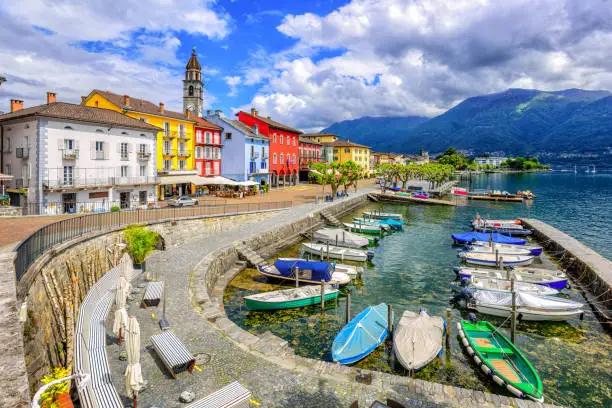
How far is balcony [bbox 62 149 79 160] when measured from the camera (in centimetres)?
3152

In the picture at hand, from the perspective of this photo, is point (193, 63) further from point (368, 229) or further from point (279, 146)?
point (368, 229)

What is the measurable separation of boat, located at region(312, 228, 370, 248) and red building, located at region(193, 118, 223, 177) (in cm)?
2810

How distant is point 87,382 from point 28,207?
27.8 m

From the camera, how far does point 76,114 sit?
32844 millimetres

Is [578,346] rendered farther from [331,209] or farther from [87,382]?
[331,209]

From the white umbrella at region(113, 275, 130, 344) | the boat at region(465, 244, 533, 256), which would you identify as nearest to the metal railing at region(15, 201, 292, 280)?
the white umbrella at region(113, 275, 130, 344)

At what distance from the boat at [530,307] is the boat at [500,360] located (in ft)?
11.0

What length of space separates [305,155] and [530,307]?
236 ft

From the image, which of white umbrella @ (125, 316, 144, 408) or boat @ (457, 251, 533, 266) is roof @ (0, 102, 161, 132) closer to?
white umbrella @ (125, 316, 144, 408)

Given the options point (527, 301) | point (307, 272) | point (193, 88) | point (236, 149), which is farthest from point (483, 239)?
point (193, 88)

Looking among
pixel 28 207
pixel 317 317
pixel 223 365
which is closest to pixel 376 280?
pixel 317 317

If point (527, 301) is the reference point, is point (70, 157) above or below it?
above

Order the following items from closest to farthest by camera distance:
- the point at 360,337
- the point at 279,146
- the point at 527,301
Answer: the point at 360,337
the point at 527,301
the point at 279,146

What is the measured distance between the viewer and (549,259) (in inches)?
1197
